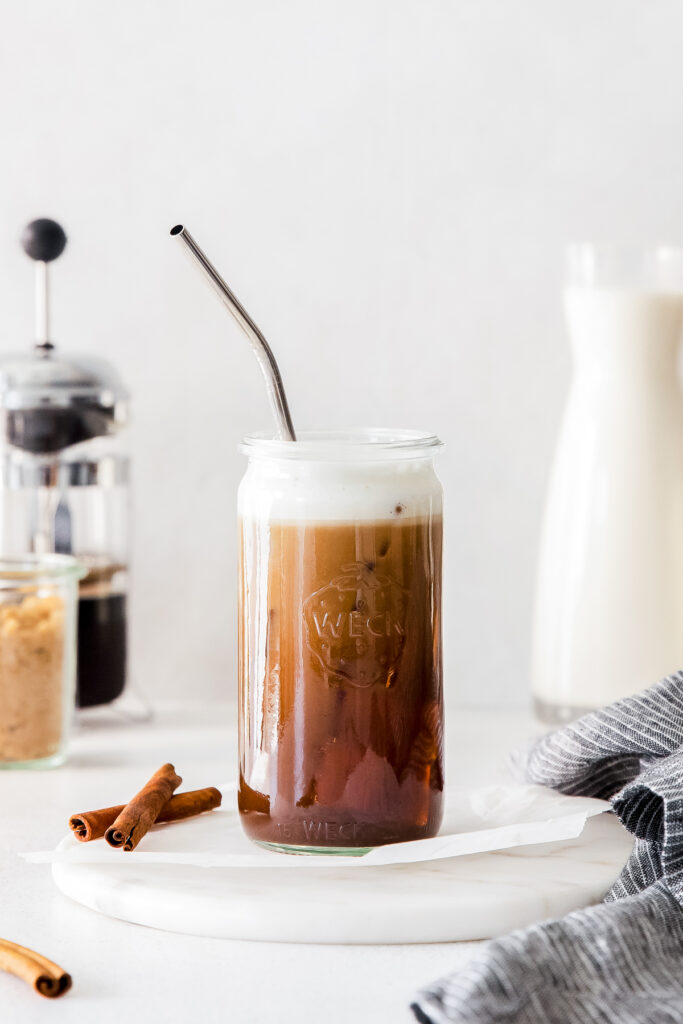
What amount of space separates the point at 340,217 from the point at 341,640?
0.70 meters

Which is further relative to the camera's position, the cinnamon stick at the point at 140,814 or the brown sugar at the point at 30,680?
the brown sugar at the point at 30,680

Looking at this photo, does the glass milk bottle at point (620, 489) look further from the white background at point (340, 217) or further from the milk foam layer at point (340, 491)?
the milk foam layer at point (340, 491)

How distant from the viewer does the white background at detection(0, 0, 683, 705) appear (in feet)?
4.32

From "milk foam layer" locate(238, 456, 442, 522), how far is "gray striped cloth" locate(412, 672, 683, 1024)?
217mm

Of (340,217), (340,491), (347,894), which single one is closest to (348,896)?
(347,894)

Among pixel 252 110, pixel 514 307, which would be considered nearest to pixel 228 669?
pixel 514 307

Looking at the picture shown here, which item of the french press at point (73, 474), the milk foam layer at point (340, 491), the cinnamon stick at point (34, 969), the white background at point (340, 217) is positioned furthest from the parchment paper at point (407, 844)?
the white background at point (340, 217)

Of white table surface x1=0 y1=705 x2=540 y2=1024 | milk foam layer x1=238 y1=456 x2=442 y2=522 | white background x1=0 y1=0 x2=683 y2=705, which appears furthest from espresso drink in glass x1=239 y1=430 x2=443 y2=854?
white background x1=0 y1=0 x2=683 y2=705

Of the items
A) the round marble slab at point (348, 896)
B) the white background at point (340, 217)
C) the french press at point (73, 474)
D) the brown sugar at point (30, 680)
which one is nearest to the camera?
the round marble slab at point (348, 896)

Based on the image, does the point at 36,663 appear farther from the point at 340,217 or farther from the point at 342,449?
the point at 340,217

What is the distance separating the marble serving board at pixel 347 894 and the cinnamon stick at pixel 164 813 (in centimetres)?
2

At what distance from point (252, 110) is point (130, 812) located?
82cm

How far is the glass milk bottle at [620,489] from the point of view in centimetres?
114

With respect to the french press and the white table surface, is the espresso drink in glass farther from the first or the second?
the french press
